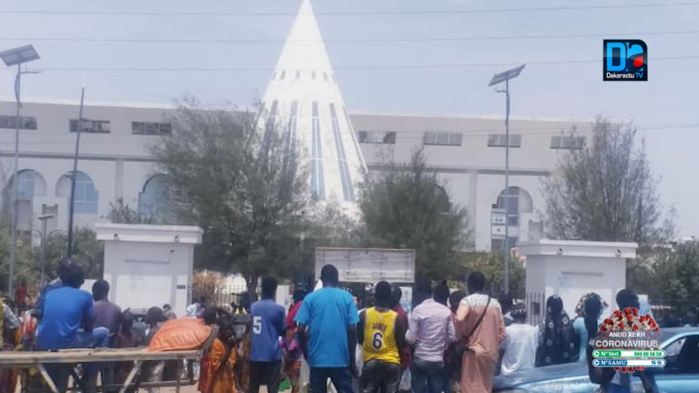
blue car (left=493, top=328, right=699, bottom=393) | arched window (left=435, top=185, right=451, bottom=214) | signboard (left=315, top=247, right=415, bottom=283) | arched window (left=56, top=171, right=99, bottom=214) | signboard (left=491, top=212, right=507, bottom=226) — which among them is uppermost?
arched window (left=56, top=171, right=99, bottom=214)

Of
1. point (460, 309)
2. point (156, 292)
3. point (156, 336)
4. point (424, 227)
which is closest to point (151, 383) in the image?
point (156, 336)

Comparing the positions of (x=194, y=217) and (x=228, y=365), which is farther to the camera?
(x=194, y=217)

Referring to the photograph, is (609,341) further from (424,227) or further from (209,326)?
(424,227)

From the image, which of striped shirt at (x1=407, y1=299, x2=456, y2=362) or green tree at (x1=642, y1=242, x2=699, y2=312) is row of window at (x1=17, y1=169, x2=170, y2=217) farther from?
striped shirt at (x1=407, y1=299, x2=456, y2=362)

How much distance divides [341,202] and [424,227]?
9086mm

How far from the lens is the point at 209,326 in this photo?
11891mm

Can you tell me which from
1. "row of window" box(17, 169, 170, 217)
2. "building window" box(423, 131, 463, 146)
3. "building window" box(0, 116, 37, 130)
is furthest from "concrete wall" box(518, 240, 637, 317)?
"building window" box(0, 116, 37, 130)

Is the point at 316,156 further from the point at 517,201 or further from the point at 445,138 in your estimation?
the point at 517,201

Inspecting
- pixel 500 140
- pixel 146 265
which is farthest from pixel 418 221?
pixel 500 140

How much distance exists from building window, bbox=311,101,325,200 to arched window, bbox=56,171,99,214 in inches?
752

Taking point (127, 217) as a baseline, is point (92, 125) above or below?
above

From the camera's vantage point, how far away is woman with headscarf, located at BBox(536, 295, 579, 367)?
45.5ft

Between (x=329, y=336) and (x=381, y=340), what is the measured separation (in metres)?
0.57

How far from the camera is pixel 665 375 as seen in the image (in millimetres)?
10492
